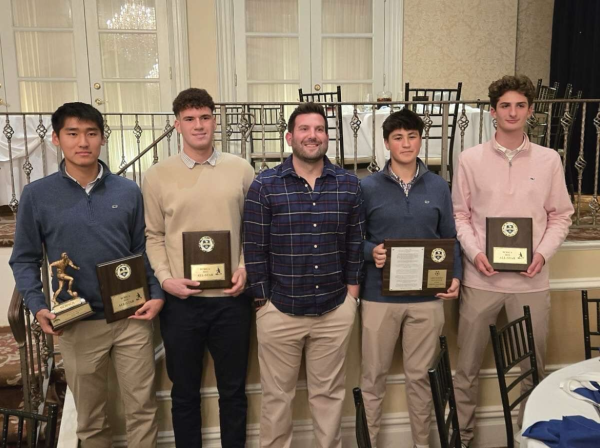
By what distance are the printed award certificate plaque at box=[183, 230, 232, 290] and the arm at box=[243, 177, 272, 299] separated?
8cm

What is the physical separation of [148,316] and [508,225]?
151 centimetres

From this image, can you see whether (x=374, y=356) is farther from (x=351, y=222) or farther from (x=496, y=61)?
(x=496, y=61)

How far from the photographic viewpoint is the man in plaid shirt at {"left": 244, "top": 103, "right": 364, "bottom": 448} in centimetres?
220

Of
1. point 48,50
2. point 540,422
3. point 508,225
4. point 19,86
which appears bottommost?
point 540,422

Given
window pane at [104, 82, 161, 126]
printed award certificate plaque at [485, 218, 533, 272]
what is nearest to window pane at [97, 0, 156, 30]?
window pane at [104, 82, 161, 126]

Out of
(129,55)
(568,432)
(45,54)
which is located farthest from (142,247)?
(45,54)

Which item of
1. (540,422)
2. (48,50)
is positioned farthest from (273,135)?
(540,422)

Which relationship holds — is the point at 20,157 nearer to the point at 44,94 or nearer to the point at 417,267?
the point at 44,94

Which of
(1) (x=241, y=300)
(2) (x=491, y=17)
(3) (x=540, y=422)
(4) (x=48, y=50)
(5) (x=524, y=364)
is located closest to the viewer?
(3) (x=540, y=422)

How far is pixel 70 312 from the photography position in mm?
2070

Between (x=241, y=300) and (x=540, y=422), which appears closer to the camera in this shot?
(x=540, y=422)

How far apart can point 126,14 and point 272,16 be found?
1.59m

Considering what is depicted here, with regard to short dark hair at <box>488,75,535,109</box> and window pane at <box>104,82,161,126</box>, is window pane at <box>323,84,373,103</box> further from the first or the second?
short dark hair at <box>488,75,535,109</box>

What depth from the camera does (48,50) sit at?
610cm
